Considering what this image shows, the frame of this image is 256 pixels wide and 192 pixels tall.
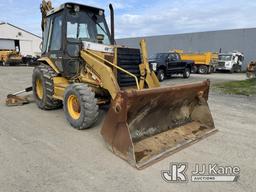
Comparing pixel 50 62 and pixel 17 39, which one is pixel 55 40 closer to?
pixel 50 62

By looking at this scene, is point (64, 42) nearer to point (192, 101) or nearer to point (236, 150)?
point (192, 101)

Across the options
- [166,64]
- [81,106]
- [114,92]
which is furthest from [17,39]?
[114,92]

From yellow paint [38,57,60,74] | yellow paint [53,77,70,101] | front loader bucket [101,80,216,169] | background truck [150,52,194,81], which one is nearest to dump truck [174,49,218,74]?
background truck [150,52,194,81]

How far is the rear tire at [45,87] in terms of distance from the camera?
6.57 m

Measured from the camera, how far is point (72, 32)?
6.10 m

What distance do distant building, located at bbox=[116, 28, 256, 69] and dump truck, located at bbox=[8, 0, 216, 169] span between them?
84.3 feet

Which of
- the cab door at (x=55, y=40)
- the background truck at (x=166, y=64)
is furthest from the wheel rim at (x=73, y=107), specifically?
the background truck at (x=166, y=64)

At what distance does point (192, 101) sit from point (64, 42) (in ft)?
10.5

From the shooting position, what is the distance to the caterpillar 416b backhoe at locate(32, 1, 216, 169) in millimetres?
4082

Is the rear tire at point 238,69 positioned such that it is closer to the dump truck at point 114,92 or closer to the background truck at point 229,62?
the background truck at point 229,62

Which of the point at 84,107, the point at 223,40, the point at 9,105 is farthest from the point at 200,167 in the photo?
the point at 223,40

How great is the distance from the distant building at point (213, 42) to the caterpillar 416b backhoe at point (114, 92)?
25.7 meters

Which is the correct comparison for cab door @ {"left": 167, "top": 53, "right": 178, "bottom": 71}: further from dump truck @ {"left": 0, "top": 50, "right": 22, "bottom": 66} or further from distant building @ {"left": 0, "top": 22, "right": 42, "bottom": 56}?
distant building @ {"left": 0, "top": 22, "right": 42, "bottom": 56}

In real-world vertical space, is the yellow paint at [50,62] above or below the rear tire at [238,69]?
above
